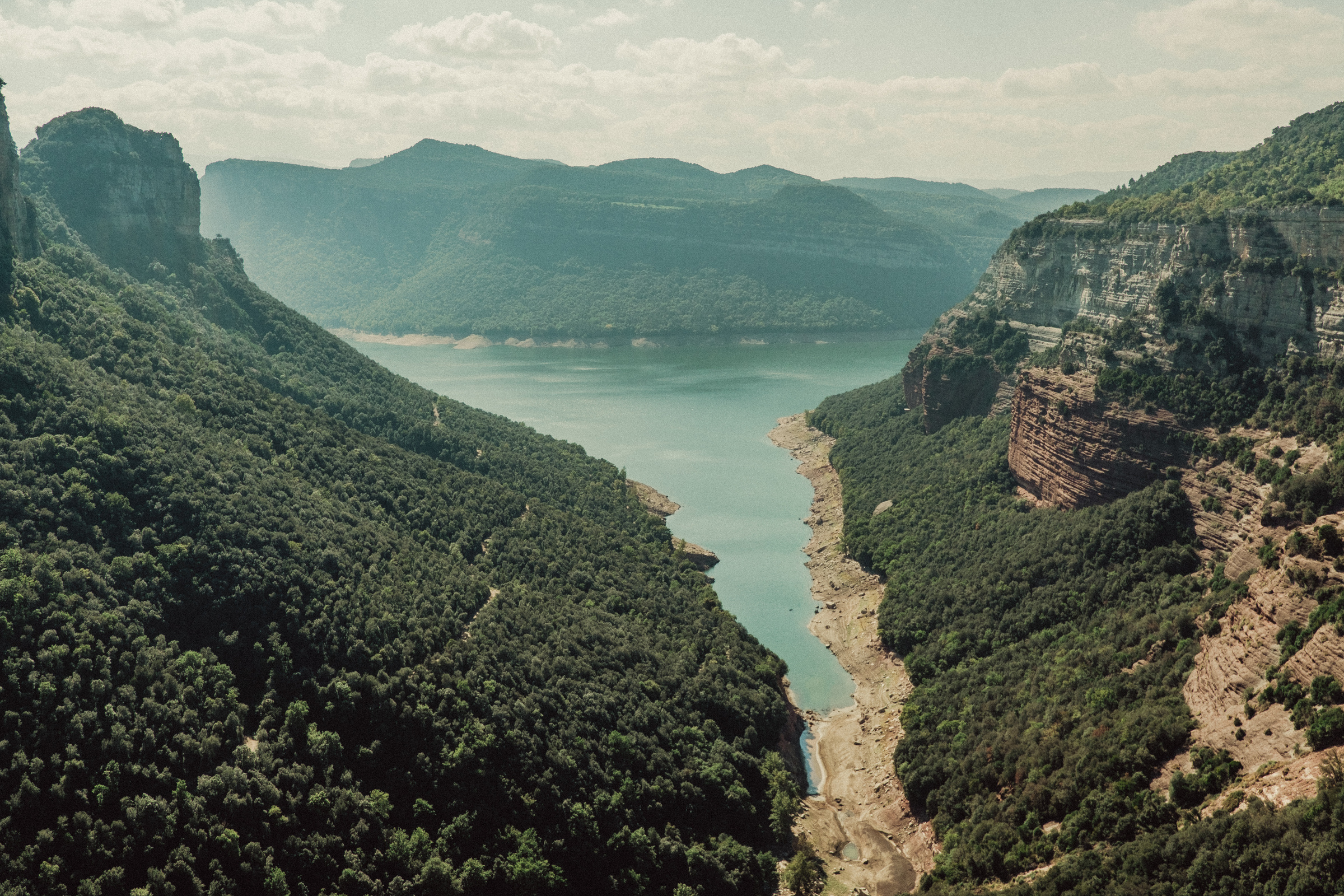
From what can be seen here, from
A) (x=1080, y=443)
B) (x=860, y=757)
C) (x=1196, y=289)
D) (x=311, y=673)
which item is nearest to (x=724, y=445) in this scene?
(x=1080, y=443)

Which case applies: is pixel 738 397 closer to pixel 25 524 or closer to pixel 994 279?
pixel 994 279

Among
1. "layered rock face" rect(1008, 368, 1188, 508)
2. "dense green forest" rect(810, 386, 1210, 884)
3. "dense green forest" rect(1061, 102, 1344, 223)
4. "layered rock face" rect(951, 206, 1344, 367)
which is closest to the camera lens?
"dense green forest" rect(810, 386, 1210, 884)

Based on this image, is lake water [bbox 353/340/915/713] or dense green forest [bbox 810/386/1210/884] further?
lake water [bbox 353/340/915/713]

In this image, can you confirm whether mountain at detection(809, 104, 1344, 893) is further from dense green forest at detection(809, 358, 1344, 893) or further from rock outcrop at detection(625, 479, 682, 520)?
rock outcrop at detection(625, 479, 682, 520)

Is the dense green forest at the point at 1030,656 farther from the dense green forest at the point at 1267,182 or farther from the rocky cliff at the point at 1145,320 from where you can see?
the dense green forest at the point at 1267,182

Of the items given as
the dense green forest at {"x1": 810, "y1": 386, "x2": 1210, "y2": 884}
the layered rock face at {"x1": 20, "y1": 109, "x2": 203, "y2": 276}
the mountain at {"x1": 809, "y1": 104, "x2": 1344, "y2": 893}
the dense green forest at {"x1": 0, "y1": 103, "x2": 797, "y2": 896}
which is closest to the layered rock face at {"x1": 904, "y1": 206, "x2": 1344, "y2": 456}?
the mountain at {"x1": 809, "y1": 104, "x2": 1344, "y2": 893}

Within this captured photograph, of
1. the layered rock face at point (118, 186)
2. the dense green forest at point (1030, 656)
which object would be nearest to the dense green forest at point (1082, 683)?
the dense green forest at point (1030, 656)

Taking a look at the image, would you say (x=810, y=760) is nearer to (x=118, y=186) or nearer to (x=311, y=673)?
(x=311, y=673)
